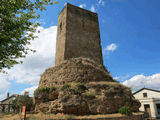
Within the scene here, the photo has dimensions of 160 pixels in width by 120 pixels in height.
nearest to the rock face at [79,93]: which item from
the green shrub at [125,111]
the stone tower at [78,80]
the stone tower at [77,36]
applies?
the stone tower at [78,80]

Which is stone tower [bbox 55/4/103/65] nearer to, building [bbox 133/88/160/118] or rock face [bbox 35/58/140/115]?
rock face [bbox 35/58/140/115]

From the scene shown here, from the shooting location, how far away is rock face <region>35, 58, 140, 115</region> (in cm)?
1180

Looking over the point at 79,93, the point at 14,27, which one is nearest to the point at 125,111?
the point at 79,93

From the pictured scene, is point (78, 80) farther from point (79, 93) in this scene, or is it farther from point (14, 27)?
point (14, 27)

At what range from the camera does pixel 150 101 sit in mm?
24344

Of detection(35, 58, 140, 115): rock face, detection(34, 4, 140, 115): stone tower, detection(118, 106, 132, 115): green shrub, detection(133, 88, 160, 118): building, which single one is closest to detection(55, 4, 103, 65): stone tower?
detection(34, 4, 140, 115): stone tower

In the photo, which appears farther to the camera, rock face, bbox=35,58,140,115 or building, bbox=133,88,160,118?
building, bbox=133,88,160,118

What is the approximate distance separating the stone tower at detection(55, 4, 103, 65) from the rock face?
269 cm

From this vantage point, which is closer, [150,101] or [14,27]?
[14,27]

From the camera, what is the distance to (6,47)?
950 centimetres

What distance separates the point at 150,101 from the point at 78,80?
18.2 metres

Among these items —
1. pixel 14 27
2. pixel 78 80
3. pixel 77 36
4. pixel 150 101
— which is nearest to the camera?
pixel 14 27

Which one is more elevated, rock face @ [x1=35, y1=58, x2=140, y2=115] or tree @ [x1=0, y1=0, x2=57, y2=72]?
tree @ [x1=0, y1=0, x2=57, y2=72]

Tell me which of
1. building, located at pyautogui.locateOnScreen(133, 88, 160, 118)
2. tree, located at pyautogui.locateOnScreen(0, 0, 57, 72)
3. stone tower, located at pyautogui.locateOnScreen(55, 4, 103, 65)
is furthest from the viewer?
building, located at pyautogui.locateOnScreen(133, 88, 160, 118)
